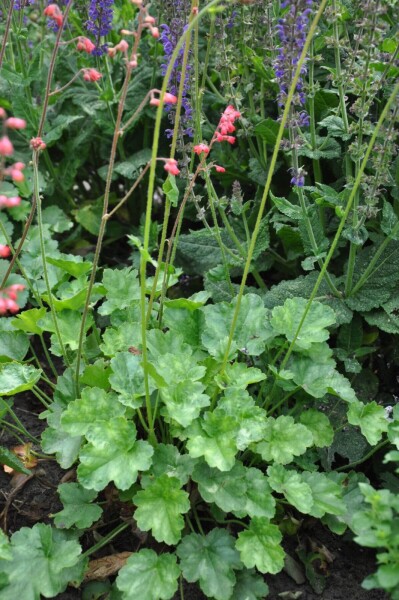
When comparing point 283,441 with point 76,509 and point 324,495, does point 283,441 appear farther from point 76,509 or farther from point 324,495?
point 76,509

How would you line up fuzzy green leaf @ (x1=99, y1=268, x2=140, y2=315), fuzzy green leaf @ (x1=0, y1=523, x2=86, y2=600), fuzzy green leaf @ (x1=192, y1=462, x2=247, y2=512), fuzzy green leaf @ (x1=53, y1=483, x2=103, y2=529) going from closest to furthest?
1. fuzzy green leaf @ (x1=0, y1=523, x2=86, y2=600)
2. fuzzy green leaf @ (x1=192, y1=462, x2=247, y2=512)
3. fuzzy green leaf @ (x1=53, y1=483, x2=103, y2=529)
4. fuzzy green leaf @ (x1=99, y1=268, x2=140, y2=315)

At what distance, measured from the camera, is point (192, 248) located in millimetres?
3217

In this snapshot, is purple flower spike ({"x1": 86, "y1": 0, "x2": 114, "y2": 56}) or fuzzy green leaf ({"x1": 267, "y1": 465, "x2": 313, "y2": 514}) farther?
purple flower spike ({"x1": 86, "y1": 0, "x2": 114, "y2": 56})

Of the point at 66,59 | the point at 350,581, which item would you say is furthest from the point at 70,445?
the point at 66,59

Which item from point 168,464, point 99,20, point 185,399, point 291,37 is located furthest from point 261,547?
point 99,20

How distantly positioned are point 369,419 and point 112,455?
85 centimetres

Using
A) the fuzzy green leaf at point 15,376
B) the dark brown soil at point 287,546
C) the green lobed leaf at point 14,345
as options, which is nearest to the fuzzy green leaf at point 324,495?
the dark brown soil at point 287,546

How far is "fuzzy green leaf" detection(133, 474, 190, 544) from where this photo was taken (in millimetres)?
2088

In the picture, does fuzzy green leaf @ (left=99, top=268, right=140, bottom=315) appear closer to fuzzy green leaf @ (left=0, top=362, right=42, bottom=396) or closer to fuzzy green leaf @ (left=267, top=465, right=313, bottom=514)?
fuzzy green leaf @ (left=0, top=362, right=42, bottom=396)

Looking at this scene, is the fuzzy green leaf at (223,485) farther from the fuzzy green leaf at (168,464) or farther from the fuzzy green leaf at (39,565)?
the fuzzy green leaf at (39,565)

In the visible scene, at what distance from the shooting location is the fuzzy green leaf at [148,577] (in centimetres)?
204

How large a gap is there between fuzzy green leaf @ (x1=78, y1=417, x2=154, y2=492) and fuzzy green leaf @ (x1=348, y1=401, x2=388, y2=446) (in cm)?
69

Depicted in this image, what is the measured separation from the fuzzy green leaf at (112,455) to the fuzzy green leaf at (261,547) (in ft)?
1.21

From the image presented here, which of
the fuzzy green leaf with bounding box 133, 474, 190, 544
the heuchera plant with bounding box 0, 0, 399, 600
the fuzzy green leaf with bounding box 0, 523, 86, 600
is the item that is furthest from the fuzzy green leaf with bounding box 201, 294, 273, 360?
the fuzzy green leaf with bounding box 0, 523, 86, 600
